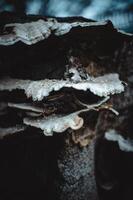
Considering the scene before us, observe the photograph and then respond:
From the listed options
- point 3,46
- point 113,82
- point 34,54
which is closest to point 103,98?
point 113,82

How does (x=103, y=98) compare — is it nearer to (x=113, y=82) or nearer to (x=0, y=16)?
(x=113, y=82)

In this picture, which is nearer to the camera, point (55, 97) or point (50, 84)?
point (50, 84)

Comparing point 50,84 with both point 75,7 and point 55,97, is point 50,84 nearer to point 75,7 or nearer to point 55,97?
point 55,97

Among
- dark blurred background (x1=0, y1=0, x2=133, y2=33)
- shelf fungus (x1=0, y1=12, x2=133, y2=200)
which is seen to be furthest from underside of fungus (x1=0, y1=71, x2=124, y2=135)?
dark blurred background (x1=0, y1=0, x2=133, y2=33)

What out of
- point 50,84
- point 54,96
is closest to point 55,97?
point 54,96

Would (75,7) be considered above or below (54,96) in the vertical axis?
above

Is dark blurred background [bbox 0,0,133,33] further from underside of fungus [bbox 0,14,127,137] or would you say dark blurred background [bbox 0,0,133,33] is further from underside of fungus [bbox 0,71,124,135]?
underside of fungus [bbox 0,71,124,135]
